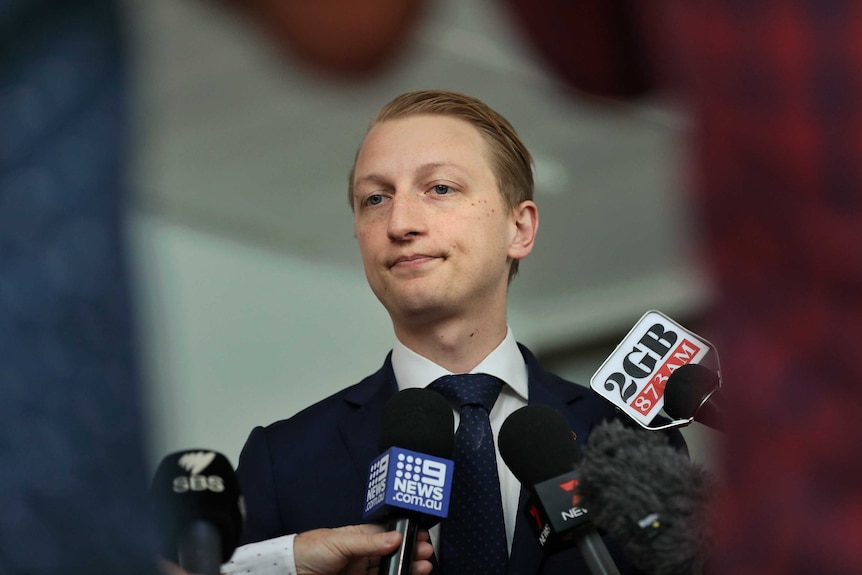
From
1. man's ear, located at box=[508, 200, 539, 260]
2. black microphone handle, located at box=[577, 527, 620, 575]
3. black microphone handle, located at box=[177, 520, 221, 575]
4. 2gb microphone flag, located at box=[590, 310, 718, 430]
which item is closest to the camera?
black microphone handle, located at box=[177, 520, 221, 575]

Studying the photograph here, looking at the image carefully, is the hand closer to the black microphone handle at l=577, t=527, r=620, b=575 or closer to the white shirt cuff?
the white shirt cuff

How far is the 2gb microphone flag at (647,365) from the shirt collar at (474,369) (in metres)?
0.29

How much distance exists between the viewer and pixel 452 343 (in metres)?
1.51

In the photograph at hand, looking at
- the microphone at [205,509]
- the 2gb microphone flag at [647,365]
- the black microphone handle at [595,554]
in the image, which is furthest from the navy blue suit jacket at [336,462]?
the microphone at [205,509]

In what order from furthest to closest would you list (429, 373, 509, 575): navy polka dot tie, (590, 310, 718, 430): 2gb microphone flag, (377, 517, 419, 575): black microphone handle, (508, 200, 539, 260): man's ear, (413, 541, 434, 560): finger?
(508, 200, 539, 260): man's ear
(429, 373, 509, 575): navy polka dot tie
(590, 310, 718, 430): 2gb microphone flag
(413, 541, 434, 560): finger
(377, 517, 419, 575): black microphone handle

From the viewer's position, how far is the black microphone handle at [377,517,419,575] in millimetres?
955

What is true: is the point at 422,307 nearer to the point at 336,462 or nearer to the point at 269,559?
the point at 336,462

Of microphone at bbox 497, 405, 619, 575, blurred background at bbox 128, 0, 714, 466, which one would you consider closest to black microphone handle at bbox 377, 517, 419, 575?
microphone at bbox 497, 405, 619, 575

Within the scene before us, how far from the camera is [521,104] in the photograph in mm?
5059

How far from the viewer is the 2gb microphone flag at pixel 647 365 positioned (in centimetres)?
119

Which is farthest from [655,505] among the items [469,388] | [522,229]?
[522,229]

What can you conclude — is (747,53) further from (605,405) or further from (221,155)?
(221,155)

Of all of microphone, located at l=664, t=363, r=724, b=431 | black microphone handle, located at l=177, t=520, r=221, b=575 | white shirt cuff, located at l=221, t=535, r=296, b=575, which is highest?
microphone, located at l=664, t=363, r=724, b=431

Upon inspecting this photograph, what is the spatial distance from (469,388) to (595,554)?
62 cm
